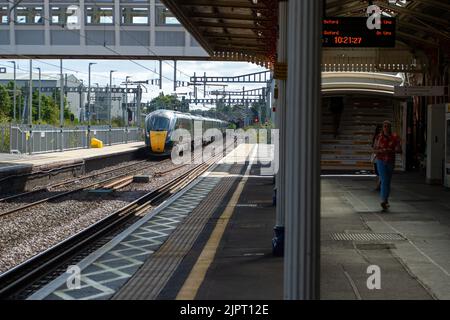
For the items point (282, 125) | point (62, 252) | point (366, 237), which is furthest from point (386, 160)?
point (62, 252)

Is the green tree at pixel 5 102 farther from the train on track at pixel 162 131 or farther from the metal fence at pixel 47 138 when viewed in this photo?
the train on track at pixel 162 131

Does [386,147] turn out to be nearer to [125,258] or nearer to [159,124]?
[125,258]

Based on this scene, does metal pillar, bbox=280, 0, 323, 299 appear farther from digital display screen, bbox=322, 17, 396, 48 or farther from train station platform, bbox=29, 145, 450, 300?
digital display screen, bbox=322, 17, 396, 48

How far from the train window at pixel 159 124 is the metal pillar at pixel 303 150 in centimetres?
3480

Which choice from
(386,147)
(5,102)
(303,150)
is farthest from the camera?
(5,102)

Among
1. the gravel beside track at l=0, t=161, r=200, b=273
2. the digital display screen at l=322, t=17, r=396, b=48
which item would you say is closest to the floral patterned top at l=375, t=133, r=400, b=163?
the digital display screen at l=322, t=17, r=396, b=48

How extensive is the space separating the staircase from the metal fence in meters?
16.8

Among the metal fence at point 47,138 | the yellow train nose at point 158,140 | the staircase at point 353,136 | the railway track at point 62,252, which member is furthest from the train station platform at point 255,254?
the yellow train nose at point 158,140

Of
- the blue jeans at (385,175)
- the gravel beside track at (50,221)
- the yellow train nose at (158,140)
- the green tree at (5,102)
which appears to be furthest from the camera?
the green tree at (5,102)

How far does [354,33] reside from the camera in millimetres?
10828

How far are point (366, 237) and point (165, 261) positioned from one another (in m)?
2.98

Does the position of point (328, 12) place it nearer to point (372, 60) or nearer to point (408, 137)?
point (372, 60)

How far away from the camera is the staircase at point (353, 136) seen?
70.9 feet

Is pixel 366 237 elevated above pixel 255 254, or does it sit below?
above
